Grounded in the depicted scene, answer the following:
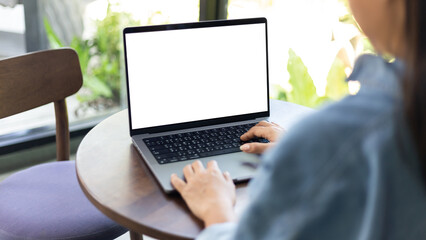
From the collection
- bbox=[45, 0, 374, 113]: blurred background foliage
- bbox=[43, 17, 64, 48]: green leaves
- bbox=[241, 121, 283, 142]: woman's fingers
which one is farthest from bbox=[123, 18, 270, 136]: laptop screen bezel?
bbox=[43, 17, 64, 48]: green leaves

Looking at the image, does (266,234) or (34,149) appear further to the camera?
(34,149)

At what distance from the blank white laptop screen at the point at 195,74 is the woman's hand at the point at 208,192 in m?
0.29

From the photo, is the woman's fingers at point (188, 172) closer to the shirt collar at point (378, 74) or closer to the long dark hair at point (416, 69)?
the shirt collar at point (378, 74)

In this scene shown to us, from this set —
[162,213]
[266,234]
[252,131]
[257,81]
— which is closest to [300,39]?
[257,81]

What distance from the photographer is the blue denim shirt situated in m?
0.51

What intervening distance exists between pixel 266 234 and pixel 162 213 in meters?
0.45

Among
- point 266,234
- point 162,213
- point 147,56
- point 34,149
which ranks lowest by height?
point 34,149

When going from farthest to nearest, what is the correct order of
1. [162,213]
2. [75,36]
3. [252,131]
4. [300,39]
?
[75,36]
[300,39]
[252,131]
[162,213]

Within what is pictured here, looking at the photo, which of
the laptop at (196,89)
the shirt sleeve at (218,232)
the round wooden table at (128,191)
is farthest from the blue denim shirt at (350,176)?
the laptop at (196,89)

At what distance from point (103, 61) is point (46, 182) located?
4.93 feet

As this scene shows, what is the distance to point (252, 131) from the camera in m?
1.29

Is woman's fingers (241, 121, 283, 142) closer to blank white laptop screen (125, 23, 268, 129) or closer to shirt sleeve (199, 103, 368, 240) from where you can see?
blank white laptop screen (125, 23, 268, 129)

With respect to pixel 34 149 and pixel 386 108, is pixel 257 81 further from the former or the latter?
pixel 34 149

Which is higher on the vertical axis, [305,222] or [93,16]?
[93,16]
